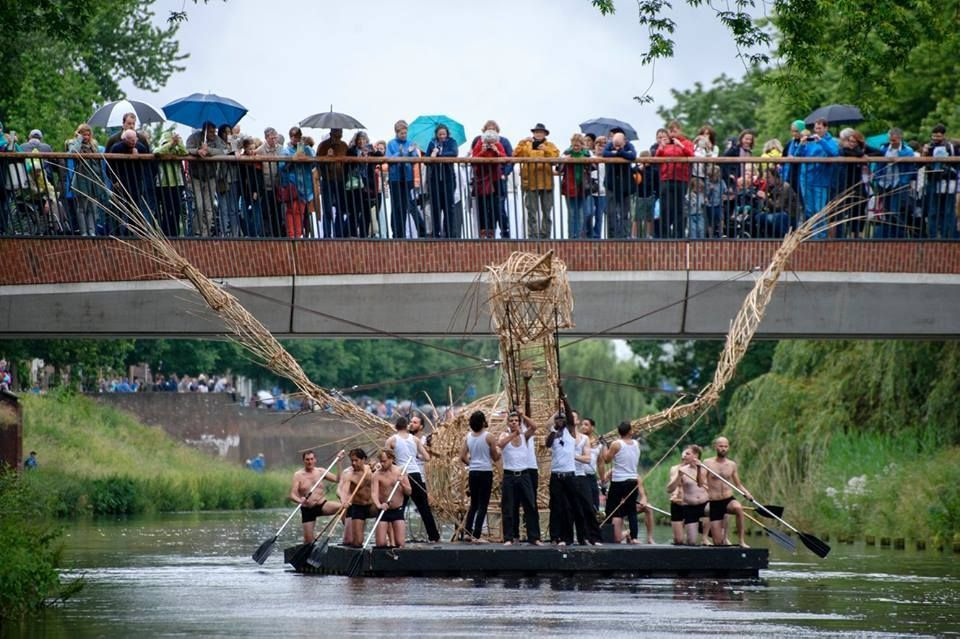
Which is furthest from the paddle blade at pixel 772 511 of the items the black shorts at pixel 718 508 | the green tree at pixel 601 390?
the green tree at pixel 601 390

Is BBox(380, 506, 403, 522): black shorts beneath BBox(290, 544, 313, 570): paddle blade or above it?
above

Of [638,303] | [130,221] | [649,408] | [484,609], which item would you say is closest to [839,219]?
[638,303]

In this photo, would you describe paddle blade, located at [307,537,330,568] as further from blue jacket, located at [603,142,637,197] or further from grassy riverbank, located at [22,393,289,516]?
grassy riverbank, located at [22,393,289,516]

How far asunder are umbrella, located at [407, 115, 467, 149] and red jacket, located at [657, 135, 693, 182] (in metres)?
3.00

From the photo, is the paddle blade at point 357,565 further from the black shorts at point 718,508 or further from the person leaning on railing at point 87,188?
the person leaning on railing at point 87,188

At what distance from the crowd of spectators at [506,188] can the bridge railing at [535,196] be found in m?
0.02

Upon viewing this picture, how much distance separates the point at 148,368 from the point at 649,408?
20.8m

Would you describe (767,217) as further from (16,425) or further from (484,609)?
(16,425)

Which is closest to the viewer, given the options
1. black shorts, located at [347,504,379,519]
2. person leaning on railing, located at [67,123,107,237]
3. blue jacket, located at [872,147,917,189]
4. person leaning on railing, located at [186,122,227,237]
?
black shorts, located at [347,504,379,519]

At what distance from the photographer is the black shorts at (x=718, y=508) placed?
25516 mm

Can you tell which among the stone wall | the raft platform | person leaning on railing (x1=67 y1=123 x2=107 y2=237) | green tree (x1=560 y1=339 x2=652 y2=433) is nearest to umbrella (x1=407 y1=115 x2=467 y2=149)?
person leaning on railing (x1=67 y1=123 x2=107 y2=237)

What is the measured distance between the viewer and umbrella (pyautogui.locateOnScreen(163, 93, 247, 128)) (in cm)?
2908

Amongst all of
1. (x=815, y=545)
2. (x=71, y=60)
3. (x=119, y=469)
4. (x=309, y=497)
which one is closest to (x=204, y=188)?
(x=309, y=497)

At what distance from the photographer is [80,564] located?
2817 centimetres
